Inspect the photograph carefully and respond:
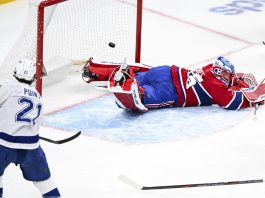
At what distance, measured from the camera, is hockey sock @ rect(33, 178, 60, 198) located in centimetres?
390

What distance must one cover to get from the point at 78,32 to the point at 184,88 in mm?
1048

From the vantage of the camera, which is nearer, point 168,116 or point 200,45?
point 168,116

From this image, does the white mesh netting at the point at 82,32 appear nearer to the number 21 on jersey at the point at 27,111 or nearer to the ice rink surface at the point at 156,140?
the ice rink surface at the point at 156,140

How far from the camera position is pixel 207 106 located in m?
5.35

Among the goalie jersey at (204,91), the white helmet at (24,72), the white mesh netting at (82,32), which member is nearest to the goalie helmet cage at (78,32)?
the white mesh netting at (82,32)

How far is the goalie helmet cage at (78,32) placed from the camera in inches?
211

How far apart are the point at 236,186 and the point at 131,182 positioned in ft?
1.59

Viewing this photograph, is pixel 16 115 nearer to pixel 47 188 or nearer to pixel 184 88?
pixel 47 188

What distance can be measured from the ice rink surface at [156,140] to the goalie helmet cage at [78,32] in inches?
8.3

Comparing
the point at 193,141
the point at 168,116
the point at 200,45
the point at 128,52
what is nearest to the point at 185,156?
the point at 193,141

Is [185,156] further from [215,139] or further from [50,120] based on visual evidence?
[50,120]

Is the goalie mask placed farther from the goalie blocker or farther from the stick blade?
the stick blade

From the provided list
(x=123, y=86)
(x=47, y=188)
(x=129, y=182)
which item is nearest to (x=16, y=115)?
(x=47, y=188)

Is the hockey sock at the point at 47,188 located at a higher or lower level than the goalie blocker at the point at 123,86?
lower
